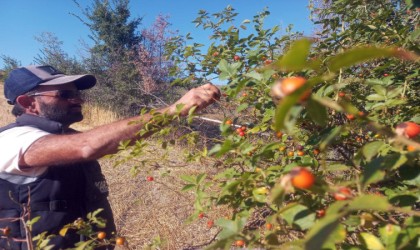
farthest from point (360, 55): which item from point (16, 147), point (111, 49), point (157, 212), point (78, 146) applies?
point (111, 49)

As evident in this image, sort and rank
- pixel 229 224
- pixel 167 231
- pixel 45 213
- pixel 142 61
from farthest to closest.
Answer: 1. pixel 142 61
2. pixel 167 231
3. pixel 45 213
4. pixel 229 224

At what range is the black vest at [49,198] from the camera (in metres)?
1.89

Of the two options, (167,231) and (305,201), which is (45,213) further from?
(305,201)

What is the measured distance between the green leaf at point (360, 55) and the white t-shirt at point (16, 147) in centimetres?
183

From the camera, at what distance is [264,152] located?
103 centimetres

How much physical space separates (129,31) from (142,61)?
1.70 m

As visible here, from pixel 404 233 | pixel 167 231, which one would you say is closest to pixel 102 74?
pixel 167 231

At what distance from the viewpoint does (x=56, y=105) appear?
7.95 ft

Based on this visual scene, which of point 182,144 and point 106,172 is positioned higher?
A: point 182,144

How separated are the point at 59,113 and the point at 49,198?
0.71 m

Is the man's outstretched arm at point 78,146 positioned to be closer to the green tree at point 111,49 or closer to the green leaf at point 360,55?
the green leaf at point 360,55

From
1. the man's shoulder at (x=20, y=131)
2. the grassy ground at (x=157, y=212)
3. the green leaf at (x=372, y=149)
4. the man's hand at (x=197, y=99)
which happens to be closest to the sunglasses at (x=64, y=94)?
the man's shoulder at (x=20, y=131)

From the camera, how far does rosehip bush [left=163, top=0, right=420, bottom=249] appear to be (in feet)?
1.35

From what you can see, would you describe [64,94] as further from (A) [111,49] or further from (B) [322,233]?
(A) [111,49]
